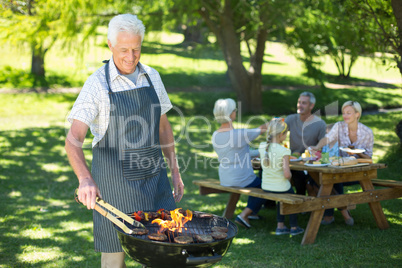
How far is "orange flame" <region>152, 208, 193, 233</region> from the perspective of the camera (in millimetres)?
2828

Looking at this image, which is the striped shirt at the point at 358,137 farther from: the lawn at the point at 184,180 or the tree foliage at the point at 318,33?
the tree foliage at the point at 318,33

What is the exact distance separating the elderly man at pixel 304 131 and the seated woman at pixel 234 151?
2.69ft

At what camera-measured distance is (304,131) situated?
6816 millimetres

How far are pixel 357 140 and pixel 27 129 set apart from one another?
871 centimetres

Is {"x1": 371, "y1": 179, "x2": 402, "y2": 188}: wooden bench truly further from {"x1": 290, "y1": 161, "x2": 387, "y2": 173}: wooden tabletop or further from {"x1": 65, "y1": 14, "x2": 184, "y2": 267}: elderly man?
{"x1": 65, "y1": 14, "x2": 184, "y2": 267}: elderly man

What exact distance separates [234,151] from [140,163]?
9.99 ft

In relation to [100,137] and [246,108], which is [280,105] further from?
[100,137]

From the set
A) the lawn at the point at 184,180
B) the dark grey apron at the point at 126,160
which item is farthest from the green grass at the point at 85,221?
the dark grey apron at the point at 126,160

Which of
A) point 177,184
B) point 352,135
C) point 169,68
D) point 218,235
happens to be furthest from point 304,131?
point 169,68

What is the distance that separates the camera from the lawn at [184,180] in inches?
198

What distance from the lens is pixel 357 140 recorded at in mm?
6172

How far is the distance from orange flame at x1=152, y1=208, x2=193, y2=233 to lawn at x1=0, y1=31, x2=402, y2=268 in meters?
2.07

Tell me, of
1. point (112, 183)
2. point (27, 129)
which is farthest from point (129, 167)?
point (27, 129)

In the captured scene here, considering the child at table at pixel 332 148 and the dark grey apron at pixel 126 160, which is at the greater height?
the dark grey apron at pixel 126 160
